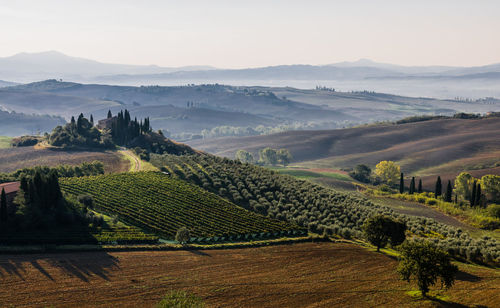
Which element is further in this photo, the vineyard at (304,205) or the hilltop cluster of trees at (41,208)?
the vineyard at (304,205)

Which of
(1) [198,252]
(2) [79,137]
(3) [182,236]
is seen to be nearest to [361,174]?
(2) [79,137]

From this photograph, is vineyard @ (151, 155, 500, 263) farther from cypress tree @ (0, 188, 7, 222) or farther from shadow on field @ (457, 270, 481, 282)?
cypress tree @ (0, 188, 7, 222)

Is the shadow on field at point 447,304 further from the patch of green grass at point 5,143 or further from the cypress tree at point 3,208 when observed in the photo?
the patch of green grass at point 5,143

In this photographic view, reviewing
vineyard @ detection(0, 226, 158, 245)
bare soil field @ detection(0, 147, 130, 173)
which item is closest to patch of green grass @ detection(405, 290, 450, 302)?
vineyard @ detection(0, 226, 158, 245)

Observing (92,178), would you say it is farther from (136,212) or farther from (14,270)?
(14,270)

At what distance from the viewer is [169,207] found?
80.2 meters

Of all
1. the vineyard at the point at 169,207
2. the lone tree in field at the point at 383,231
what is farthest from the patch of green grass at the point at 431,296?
the vineyard at the point at 169,207

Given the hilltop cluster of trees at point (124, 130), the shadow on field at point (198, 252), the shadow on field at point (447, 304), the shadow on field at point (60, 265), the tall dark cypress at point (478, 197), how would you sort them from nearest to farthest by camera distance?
the shadow on field at point (447, 304), the shadow on field at point (60, 265), the shadow on field at point (198, 252), the tall dark cypress at point (478, 197), the hilltop cluster of trees at point (124, 130)

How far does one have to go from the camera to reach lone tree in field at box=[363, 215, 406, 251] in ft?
214

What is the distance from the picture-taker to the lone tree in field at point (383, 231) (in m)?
65.2

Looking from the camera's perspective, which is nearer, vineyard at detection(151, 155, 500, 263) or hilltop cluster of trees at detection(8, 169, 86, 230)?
hilltop cluster of trees at detection(8, 169, 86, 230)

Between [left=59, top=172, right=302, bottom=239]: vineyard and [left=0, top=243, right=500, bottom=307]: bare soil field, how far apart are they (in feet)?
32.5

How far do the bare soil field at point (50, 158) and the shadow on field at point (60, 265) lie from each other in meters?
67.3

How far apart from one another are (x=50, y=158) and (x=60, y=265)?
9650cm
